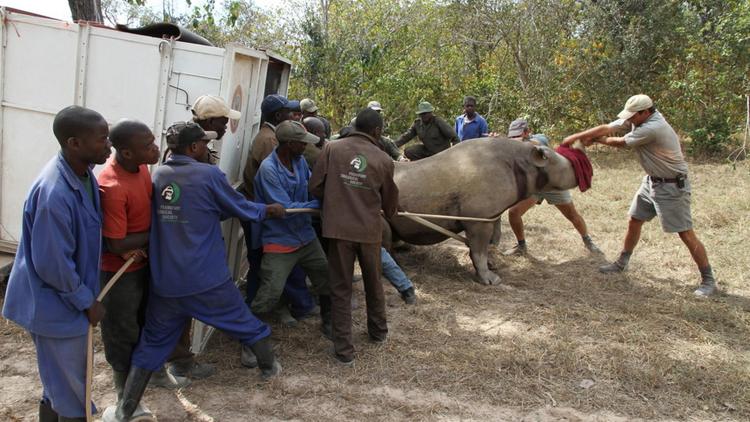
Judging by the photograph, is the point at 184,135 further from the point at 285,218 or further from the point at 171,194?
the point at 285,218

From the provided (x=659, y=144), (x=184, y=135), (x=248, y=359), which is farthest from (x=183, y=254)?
(x=659, y=144)

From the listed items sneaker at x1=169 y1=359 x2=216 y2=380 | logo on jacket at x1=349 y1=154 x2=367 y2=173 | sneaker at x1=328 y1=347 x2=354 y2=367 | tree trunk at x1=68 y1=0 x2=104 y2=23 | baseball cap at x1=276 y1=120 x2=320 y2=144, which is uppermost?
tree trunk at x1=68 y1=0 x2=104 y2=23

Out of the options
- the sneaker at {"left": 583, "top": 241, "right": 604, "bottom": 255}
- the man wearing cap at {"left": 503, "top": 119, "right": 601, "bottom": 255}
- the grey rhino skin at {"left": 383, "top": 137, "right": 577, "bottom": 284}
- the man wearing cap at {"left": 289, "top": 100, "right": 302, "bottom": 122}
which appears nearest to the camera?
the man wearing cap at {"left": 289, "top": 100, "right": 302, "bottom": 122}

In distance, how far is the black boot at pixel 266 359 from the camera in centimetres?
395

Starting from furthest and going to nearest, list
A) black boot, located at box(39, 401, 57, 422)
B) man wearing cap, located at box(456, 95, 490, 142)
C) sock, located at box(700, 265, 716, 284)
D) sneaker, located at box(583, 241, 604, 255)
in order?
man wearing cap, located at box(456, 95, 490, 142) → sneaker, located at box(583, 241, 604, 255) → sock, located at box(700, 265, 716, 284) → black boot, located at box(39, 401, 57, 422)

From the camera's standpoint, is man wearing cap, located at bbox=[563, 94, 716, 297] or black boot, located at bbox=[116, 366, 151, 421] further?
man wearing cap, located at bbox=[563, 94, 716, 297]

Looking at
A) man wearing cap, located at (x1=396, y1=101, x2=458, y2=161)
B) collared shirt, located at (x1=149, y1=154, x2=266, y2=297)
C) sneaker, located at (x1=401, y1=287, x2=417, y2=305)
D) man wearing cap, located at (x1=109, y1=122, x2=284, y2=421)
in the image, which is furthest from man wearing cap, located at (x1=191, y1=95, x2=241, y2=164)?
man wearing cap, located at (x1=396, y1=101, x2=458, y2=161)

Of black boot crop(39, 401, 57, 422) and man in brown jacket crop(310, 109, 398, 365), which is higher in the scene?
man in brown jacket crop(310, 109, 398, 365)

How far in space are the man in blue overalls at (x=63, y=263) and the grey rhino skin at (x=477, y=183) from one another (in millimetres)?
3602

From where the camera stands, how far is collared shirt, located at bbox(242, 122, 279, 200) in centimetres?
486

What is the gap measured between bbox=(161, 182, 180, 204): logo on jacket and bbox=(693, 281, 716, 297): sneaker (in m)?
5.14

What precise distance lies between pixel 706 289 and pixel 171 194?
5.28m

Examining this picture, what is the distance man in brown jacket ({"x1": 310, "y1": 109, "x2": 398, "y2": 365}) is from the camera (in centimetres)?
423

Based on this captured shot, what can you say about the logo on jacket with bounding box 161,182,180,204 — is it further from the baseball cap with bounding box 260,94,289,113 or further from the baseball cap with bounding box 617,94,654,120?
the baseball cap with bounding box 617,94,654,120
